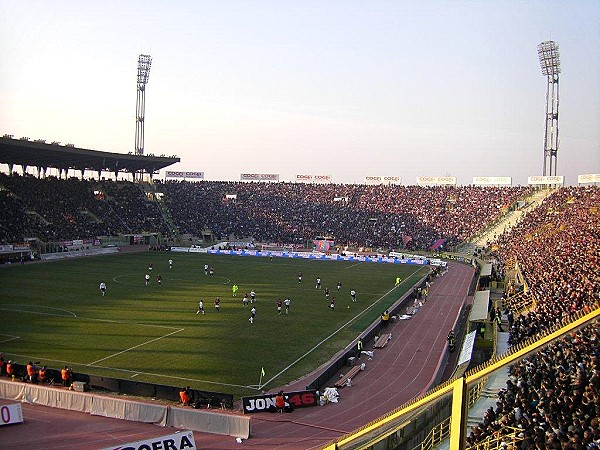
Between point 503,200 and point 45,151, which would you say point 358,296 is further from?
point 503,200

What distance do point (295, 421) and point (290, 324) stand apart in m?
13.8

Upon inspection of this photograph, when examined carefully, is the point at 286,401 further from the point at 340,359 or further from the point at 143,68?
the point at 143,68

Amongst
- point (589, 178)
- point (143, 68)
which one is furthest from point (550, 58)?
point (143, 68)

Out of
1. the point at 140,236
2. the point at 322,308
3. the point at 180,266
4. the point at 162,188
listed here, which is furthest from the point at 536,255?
the point at 162,188

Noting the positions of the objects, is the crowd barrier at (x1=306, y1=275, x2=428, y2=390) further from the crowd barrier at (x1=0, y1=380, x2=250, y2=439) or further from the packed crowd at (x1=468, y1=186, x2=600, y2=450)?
the packed crowd at (x1=468, y1=186, x2=600, y2=450)

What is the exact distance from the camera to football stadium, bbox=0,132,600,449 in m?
13.6

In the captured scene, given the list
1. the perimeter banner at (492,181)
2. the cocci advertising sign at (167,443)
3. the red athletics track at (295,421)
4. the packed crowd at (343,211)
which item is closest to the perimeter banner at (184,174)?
the packed crowd at (343,211)

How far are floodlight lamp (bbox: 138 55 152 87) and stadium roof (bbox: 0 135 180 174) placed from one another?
11385 mm

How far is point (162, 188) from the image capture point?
3760 inches

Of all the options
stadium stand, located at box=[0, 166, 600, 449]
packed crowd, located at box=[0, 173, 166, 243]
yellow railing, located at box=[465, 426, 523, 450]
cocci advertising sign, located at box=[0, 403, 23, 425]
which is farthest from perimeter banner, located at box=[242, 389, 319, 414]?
packed crowd, located at box=[0, 173, 166, 243]

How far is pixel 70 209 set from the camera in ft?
241

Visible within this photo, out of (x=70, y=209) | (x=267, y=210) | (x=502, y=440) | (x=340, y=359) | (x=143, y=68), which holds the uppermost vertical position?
(x=143, y=68)

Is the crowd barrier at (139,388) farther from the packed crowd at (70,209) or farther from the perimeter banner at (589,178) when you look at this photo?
the perimeter banner at (589,178)

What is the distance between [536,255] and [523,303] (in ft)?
51.9
